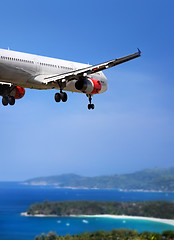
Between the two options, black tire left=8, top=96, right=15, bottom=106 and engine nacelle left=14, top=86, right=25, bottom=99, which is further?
engine nacelle left=14, top=86, right=25, bottom=99

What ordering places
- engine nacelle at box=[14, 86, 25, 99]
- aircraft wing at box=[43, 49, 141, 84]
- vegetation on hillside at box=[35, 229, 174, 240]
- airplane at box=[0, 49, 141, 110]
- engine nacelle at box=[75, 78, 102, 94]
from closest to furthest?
aircraft wing at box=[43, 49, 141, 84]
airplane at box=[0, 49, 141, 110]
engine nacelle at box=[75, 78, 102, 94]
engine nacelle at box=[14, 86, 25, 99]
vegetation on hillside at box=[35, 229, 174, 240]

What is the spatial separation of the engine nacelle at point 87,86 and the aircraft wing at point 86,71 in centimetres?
51

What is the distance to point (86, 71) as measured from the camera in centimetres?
3375

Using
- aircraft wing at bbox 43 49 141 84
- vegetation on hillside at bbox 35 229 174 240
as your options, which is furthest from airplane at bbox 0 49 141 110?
vegetation on hillside at bbox 35 229 174 240

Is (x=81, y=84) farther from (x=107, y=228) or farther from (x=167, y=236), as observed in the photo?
(x=107, y=228)

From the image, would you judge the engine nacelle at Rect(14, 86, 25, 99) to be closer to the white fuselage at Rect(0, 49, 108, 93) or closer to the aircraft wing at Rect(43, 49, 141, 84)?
the white fuselage at Rect(0, 49, 108, 93)

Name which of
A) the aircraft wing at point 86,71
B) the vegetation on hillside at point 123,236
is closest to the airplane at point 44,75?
the aircraft wing at point 86,71

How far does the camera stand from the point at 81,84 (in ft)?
117

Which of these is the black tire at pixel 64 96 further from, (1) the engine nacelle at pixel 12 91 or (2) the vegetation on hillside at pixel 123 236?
(2) the vegetation on hillside at pixel 123 236

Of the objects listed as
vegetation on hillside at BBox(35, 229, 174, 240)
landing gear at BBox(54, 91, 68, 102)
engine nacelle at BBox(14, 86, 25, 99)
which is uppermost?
engine nacelle at BBox(14, 86, 25, 99)

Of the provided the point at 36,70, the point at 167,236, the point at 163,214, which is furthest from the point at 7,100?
the point at 163,214

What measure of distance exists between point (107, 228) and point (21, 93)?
540ft

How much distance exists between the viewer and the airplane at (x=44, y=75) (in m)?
32.8

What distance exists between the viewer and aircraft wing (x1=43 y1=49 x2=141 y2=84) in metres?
30.8
